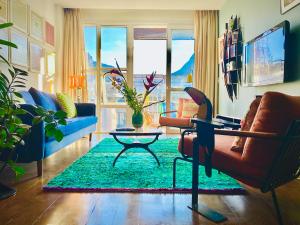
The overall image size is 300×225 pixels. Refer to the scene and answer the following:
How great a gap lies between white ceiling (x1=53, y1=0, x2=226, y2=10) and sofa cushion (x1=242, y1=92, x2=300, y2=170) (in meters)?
Answer: 4.29

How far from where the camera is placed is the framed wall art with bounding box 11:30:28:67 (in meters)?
3.80

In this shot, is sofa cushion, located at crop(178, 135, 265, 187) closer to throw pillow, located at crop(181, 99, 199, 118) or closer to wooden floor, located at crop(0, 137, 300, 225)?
wooden floor, located at crop(0, 137, 300, 225)

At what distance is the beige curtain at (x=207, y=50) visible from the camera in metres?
5.83

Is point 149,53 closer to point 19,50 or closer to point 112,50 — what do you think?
point 112,50

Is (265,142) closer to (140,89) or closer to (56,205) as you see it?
(56,205)

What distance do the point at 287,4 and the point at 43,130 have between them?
2.80 metres

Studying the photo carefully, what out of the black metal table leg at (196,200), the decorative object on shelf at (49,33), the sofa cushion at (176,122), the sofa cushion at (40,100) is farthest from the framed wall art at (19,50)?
the black metal table leg at (196,200)

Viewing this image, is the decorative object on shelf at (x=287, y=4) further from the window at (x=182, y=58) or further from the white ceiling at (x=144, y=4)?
the window at (x=182, y=58)

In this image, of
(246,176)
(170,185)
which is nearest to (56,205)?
(170,185)

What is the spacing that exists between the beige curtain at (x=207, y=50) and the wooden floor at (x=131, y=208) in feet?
12.5

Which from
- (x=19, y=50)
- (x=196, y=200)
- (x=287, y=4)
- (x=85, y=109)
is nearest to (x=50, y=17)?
(x=19, y=50)

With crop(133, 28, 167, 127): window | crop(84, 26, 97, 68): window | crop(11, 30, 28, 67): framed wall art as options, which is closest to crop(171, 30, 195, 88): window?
crop(133, 28, 167, 127): window

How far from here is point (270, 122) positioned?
1.53m

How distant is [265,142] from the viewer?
155 centimetres
